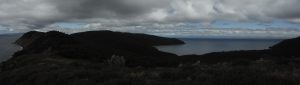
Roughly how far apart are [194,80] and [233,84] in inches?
59.3

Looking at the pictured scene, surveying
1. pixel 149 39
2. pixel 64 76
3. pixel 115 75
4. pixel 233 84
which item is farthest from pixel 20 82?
pixel 149 39

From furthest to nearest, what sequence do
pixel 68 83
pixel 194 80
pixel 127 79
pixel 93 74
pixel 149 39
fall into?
1. pixel 149 39
2. pixel 93 74
3. pixel 68 83
4. pixel 127 79
5. pixel 194 80

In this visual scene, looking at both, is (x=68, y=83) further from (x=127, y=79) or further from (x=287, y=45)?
(x=287, y=45)

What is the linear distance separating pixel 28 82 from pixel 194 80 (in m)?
8.00

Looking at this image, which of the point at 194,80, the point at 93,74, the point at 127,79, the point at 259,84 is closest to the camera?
the point at 259,84

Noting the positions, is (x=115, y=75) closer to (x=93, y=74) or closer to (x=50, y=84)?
(x=93, y=74)

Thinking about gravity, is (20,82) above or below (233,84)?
below

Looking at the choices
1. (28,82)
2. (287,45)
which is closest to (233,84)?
(28,82)

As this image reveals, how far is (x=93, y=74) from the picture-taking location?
14945 millimetres

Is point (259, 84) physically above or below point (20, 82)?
above

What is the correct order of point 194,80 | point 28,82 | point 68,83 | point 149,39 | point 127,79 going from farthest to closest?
point 149,39 → point 28,82 → point 68,83 → point 127,79 → point 194,80

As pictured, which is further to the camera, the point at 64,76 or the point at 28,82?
the point at 28,82

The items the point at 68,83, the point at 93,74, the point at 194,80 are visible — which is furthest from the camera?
the point at 93,74

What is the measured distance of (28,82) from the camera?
54.6 ft
